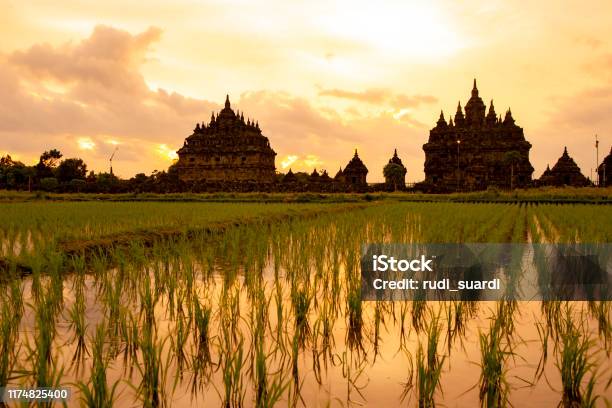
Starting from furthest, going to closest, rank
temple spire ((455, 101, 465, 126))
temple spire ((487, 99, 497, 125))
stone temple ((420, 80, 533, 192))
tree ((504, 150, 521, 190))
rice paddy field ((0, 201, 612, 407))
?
temple spire ((455, 101, 465, 126)), temple spire ((487, 99, 497, 125)), stone temple ((420, 80, 533, 192)), tree ((504, 150, 521, 190)), rice paddy field ((0, 201, 612, 407))

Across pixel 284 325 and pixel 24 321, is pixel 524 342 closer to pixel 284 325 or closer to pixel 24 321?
pixel 284 325

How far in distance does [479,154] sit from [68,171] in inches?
1720

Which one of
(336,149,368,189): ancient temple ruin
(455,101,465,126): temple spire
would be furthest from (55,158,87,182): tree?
(455,101,465,126): temple spire

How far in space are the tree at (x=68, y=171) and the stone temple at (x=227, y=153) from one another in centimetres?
1083

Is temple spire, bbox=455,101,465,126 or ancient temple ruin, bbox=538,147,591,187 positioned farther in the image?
temple spire, bbox=455,101,465,126

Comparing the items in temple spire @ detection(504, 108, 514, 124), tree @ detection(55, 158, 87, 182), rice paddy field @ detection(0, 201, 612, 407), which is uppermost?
temple spire @ detection(504, 108, 514, 124)

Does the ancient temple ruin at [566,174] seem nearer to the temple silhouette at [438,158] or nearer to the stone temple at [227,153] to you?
the temple silhouette at [438,158]

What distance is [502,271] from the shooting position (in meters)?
7.20

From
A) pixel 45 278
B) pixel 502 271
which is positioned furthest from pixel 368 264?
pixel 45 278

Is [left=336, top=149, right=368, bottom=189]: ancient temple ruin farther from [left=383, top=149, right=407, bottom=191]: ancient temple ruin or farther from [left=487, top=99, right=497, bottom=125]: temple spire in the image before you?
[left=487, top=99, right=497, bottom=125]: temple spire

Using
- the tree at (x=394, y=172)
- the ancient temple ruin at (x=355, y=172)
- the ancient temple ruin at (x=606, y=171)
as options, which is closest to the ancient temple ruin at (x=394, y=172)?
the tree at (x=394, y=172)

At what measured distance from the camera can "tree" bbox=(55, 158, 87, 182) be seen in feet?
182

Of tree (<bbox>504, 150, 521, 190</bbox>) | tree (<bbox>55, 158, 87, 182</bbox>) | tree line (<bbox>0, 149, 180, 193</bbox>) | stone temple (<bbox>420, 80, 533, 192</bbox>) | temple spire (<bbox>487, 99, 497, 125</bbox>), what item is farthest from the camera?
temple spire (<bbox>487, 99, 497, 125</bbox>)

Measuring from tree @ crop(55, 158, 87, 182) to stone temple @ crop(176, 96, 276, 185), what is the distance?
1083 centimetres
